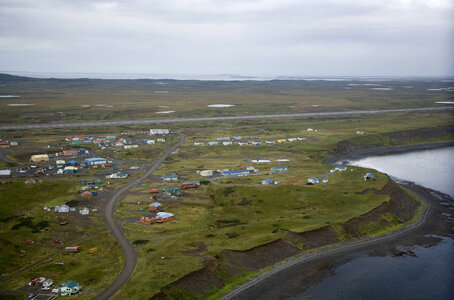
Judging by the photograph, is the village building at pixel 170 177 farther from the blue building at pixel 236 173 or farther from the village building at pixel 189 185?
the blue building at pixel 236 173

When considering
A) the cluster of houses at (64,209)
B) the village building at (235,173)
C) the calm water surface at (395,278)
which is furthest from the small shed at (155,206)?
the calm water surface at (395,278)

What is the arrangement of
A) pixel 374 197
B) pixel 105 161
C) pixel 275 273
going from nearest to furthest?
1. pixel 275 273
2. pixel 374 197
3. pixel 105 161

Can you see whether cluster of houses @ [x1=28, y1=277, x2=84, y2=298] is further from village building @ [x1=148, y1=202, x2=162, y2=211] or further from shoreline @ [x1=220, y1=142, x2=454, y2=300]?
village building @ [x1=148, y1=202, x2=162, y2=211]

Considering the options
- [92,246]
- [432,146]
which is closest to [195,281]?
[92,246]

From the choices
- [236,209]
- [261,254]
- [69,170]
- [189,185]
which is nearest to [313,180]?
[236,209]

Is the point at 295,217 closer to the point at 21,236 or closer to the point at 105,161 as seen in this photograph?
the point at 21,236

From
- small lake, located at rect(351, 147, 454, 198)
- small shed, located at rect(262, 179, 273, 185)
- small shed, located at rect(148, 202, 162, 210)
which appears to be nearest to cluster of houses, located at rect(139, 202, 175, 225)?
small shed, located at rect(148, 202, 162, 210)
